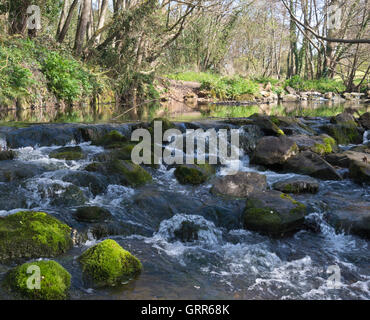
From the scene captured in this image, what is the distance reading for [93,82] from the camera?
15.4 metres

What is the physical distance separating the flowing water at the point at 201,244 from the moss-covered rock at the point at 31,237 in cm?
16

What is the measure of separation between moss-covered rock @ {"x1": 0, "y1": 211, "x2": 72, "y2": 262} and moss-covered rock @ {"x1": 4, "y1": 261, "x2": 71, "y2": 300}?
1.62ft

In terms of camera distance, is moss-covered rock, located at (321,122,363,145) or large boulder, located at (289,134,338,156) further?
moss-covered rock, located at (321,122,363,145)

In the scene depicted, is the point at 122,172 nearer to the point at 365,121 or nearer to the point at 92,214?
the point at 92,214

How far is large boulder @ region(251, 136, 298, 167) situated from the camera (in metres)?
7.48

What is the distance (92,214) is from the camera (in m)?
4.68

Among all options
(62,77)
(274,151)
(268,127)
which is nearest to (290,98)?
(62,77)

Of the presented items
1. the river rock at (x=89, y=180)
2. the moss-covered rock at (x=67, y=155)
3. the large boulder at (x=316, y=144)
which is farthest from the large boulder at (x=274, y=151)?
the moss-covered rock at (x=67, y=155)

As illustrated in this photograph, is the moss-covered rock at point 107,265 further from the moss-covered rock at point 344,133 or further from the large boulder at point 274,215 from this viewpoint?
the moss-covered rock at point 344,133

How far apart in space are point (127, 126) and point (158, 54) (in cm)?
1042

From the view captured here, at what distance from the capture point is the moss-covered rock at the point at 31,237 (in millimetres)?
3661

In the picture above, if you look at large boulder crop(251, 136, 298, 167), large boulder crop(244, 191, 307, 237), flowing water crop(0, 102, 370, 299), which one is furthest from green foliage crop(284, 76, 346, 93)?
large boulder crop(244, 191, 307, 237)

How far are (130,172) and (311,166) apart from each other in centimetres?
332

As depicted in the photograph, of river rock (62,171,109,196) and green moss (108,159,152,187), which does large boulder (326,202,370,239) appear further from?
river rock (62,171,109,196)
